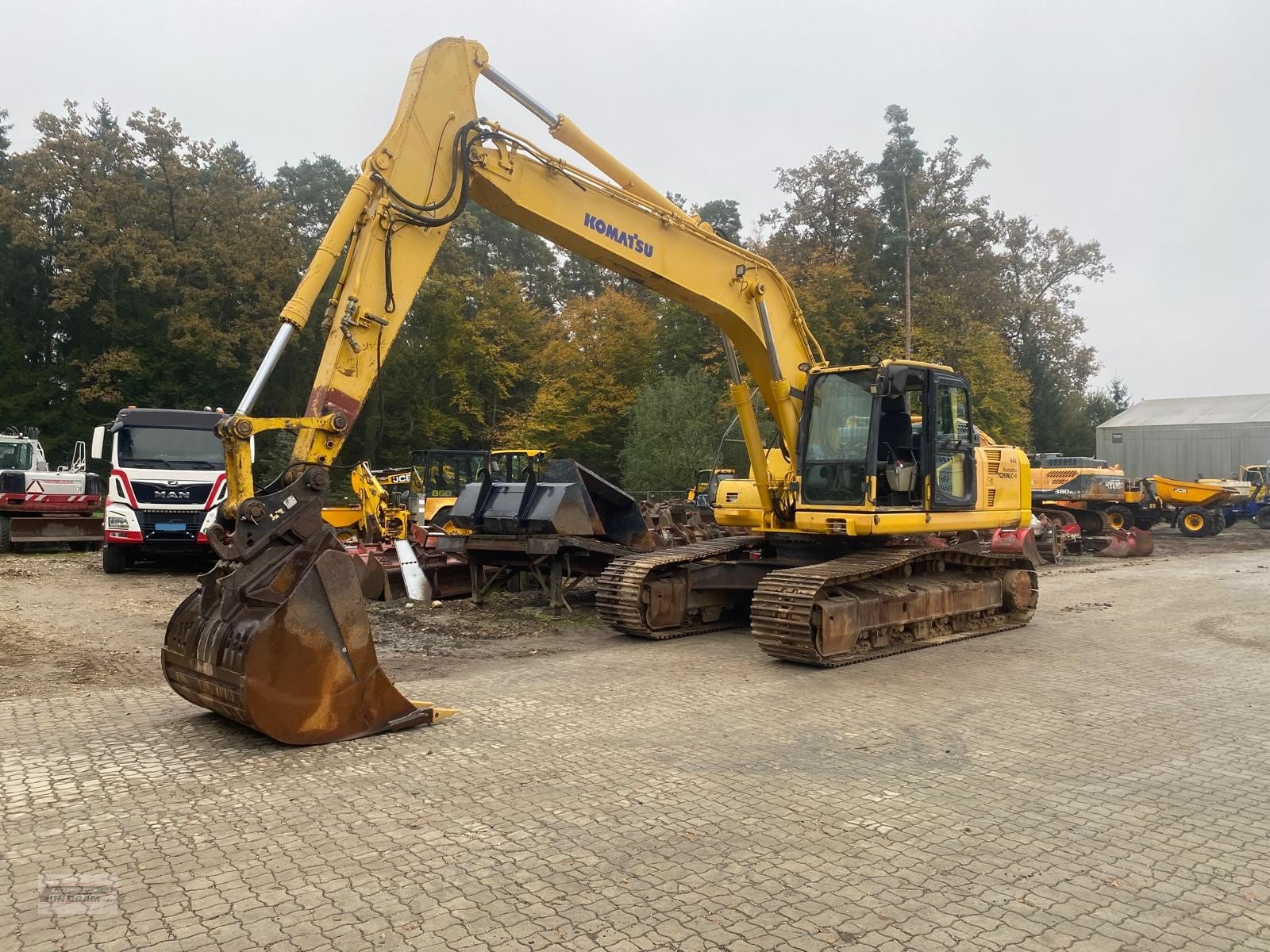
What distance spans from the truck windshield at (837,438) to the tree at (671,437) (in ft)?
65.6

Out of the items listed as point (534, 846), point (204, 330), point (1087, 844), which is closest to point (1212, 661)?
point (1087, 844)

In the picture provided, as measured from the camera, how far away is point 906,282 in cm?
3528

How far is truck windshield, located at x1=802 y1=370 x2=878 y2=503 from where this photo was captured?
31.0 feet

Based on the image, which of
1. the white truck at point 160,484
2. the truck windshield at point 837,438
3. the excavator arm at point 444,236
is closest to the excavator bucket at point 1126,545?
the excavator arm at point 444,236

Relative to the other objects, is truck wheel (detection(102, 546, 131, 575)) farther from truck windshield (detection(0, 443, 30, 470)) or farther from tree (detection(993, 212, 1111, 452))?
tree (detection(993, 212, 1111, 452))

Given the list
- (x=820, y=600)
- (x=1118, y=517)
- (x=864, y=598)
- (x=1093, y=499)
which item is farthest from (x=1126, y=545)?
(x=820, y=600)

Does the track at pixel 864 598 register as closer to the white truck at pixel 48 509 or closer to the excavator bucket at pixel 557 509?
the excavator bucket at pixel 557 509

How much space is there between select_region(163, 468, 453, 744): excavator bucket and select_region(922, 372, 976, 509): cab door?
6111mm

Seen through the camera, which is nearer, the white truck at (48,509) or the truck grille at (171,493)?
the truck grille at (171,493)

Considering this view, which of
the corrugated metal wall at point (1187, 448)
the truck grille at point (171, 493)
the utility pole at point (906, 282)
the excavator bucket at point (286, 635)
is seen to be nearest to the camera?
the excavator bucket at point (286, 635)

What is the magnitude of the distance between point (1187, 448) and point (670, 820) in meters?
50.3

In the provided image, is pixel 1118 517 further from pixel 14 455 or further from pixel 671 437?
pixel 14 455

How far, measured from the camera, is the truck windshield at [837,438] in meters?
9.45

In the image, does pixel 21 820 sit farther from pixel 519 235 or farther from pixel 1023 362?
pixel 1023 362
